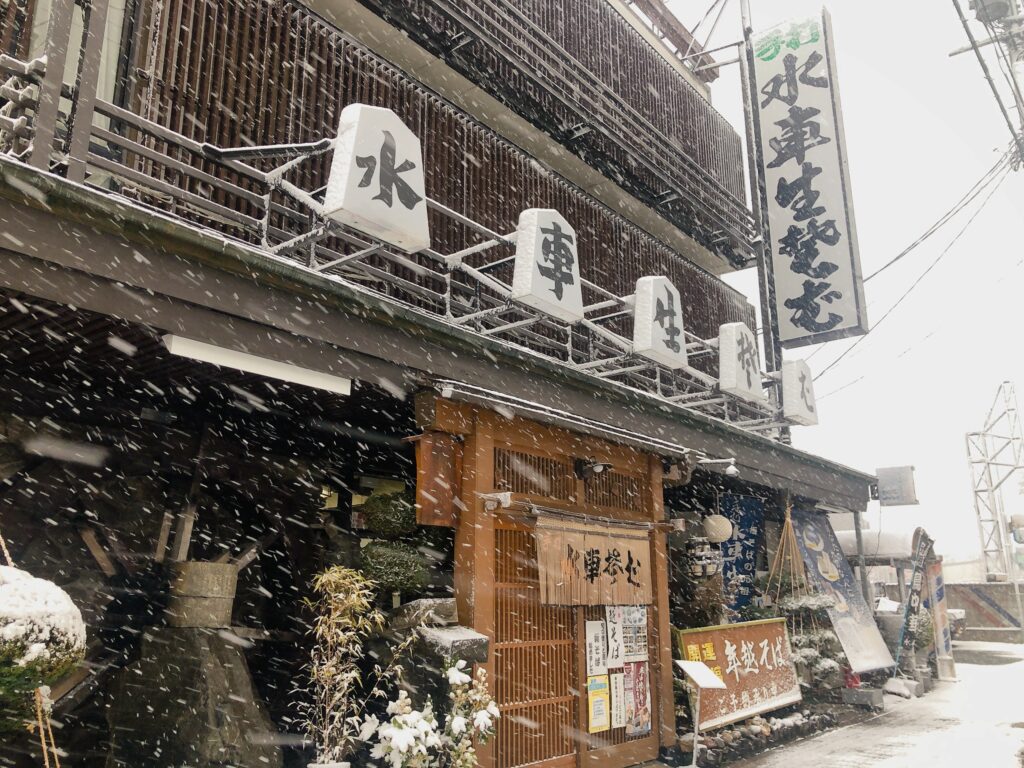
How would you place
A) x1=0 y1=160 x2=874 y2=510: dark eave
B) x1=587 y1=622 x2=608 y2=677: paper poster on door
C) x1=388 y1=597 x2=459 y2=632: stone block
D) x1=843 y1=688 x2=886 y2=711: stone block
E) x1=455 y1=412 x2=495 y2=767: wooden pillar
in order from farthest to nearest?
x1=843 y1=688 x2=886 y2=711: stone block, x1=587 y1=622 x2=608 y2=677: paper poster on door, x1=455 y1=412 x2=495 y2=767: wooden pillar, x1=388 y1=597 x2=459 y2=632: stone block, x1=0 y1=160 x2=874 y2=510: dark eave

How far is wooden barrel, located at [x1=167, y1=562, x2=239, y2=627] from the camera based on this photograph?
7.59m

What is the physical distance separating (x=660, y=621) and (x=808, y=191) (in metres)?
10.7

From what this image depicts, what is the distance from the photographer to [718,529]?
14062 millimetres

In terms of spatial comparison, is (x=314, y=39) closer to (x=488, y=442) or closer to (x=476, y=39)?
(x=476, y=39)

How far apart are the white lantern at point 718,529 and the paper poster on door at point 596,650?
5.29 meters

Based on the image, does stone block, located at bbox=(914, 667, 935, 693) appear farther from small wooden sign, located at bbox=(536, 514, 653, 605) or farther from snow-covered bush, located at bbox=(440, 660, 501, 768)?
snow-covered bush, located at bbox=(440, 660, 501, 768)

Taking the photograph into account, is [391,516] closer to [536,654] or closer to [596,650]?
[536,654]

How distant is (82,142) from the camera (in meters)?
5.57

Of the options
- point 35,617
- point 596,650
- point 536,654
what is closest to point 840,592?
point 596,650

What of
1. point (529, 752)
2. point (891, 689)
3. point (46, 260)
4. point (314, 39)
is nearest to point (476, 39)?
point (314, 39)

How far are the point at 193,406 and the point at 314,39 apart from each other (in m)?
4.87

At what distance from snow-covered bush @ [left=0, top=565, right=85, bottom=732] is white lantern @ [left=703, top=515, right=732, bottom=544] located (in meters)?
11.3

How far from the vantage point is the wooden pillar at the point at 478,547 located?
7680mm

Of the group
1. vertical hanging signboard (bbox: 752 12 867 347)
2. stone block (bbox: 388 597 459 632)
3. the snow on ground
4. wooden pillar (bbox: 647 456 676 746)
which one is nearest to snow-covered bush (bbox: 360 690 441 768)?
stone block (bbox: 388 597 459 632)
